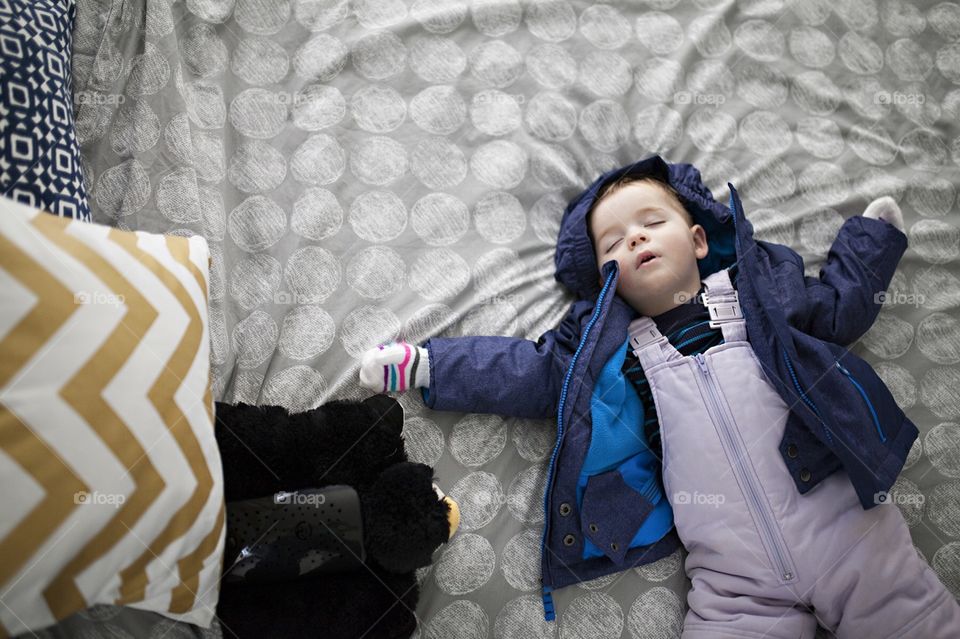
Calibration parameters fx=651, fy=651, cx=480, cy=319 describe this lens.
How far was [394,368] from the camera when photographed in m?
1.06

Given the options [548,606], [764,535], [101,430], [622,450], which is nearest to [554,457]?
[622,450]

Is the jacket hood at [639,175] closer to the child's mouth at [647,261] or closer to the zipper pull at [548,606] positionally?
the child's mouth at [647,261]

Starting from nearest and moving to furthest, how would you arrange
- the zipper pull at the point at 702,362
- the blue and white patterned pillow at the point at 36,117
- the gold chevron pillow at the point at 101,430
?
the gold chevron pillow at the point at 101,430, the blue and white patterned pillow at the point at 36,117, the zipper pull at the point at 702,362

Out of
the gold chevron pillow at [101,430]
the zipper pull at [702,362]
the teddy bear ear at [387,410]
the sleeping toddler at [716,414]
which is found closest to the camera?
the gold chevron pillow at [101,430]

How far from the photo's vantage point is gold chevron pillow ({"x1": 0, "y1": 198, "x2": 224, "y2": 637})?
63cm

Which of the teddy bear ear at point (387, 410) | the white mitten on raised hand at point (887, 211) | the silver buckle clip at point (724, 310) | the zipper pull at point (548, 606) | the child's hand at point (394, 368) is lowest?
the zipper pull at point (548, 606)

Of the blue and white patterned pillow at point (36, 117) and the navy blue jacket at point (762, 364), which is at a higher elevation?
the blue and white patterned pillow at point (36, 117)

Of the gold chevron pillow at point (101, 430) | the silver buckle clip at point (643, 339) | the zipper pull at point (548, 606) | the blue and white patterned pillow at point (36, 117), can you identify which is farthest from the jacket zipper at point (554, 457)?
the blue and white patterned pillow at point (36, 117)

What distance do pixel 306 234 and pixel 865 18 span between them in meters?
1.29

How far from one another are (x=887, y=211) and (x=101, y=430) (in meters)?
1.34

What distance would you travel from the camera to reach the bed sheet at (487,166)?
108cm

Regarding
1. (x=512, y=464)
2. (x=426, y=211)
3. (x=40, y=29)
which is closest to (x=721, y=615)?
(x=512, y=464)

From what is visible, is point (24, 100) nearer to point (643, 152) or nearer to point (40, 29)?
point (40, 29)

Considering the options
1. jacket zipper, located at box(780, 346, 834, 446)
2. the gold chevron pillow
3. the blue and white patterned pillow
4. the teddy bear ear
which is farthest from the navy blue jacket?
the blue and white patterned pillow
